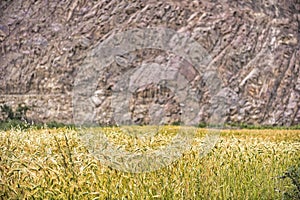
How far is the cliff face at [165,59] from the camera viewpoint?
17.2 m

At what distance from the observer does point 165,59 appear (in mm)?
18094

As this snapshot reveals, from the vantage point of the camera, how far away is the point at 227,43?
18.0 m

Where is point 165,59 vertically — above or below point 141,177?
above

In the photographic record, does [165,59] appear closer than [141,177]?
No

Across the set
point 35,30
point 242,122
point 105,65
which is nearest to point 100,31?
point 105,65

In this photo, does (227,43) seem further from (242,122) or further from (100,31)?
(100,31)

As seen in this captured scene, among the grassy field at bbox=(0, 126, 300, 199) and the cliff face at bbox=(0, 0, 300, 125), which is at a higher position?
the cliff face at bbox=(0, 0, 300, 125)

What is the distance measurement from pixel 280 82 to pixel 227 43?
2403mm

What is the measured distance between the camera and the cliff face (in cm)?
1723

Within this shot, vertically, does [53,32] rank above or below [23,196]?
above

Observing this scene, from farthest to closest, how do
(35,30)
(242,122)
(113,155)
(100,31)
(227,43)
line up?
(35,30) → (100,31) → (227,43) → (242,122) → (113,155)

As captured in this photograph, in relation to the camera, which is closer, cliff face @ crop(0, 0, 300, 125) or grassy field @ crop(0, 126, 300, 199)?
grassy field @ crop(0, 126, 300, 199)

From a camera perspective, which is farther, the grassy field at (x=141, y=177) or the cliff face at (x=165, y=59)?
the cliff face at (x=165, y=59)

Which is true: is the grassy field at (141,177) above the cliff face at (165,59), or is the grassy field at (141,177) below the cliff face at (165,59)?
below
